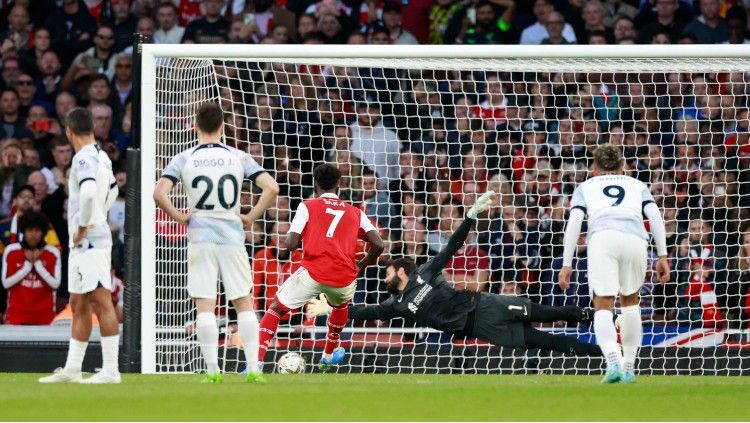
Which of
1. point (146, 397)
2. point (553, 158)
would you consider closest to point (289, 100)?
point (553, 158)

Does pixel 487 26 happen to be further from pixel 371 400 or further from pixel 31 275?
A: pixel 371 400

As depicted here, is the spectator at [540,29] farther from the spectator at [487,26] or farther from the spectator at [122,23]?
the spectator at [122,23]

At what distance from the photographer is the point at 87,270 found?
8.84 metres

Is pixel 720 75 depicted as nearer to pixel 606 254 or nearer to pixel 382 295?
pixel 382 295

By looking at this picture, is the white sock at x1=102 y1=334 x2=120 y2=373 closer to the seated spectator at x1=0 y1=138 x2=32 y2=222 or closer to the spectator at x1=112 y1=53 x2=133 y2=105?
the seated spectator at x1=0 y1=138 x2=32 y2=222

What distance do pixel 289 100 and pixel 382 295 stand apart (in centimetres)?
227

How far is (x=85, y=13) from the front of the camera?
17.6m

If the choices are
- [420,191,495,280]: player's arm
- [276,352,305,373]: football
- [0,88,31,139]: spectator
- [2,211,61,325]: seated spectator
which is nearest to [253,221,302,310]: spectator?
[276,352,305,373]: football

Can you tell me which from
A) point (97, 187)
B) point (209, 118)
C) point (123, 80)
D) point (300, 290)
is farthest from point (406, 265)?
point (123, 80)

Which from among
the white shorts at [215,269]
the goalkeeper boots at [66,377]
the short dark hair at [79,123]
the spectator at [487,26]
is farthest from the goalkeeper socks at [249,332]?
the spectator at [487,26]

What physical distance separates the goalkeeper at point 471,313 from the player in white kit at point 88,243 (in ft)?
9.82

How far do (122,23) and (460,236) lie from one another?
7.72 metres

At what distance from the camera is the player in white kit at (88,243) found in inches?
343

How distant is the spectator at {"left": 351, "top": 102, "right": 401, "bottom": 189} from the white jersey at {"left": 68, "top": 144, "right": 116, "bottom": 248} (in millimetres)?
5212
